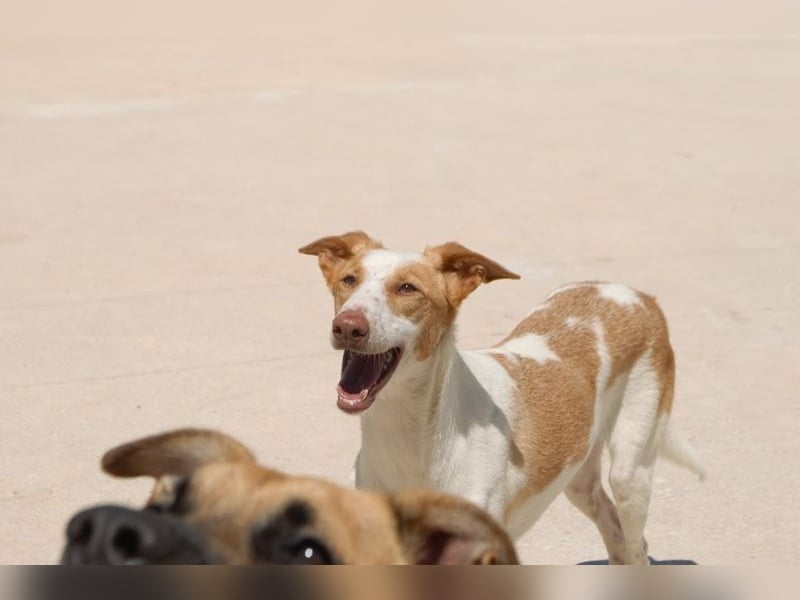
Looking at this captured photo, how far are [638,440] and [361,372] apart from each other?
1.46 m

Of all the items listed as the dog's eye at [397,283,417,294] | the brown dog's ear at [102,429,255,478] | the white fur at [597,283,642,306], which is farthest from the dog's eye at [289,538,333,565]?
the white fur at [597,283,642,306]

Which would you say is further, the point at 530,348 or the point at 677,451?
the point at 677,451

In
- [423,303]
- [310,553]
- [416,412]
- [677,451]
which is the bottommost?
[677,451]

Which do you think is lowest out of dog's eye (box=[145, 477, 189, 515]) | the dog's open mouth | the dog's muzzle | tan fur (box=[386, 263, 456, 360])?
the dog's open mouth

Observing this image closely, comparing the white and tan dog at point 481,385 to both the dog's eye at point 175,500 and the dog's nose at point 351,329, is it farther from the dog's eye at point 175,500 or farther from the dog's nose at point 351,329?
the dog's eye at point 175,500

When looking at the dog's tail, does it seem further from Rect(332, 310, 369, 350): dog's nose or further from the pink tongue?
Rect(332, 310, 369, 350): dog's nose

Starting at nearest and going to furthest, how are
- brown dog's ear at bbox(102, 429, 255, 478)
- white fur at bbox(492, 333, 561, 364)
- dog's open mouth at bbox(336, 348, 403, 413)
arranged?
1. brown dog's ear at bbox(102, 429, 255, 478)
2. dog's open mouth at bbox(336, 348, 403, 413)
3. white fur at bbox(492, 333, 561, 364)

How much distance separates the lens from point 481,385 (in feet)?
18.3

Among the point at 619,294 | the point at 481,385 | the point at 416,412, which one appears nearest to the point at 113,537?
the point at 416,412

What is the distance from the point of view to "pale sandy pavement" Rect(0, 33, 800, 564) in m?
7.48

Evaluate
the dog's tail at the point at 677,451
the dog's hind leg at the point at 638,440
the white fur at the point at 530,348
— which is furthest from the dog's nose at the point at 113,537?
the dog's tail at the point at 677,451

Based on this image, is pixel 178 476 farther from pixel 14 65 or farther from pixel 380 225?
pixel 14 65

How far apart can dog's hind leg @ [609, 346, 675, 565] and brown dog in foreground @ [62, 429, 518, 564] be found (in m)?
2.90

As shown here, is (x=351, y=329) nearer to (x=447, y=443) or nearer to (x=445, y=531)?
(x=447, y=443)
